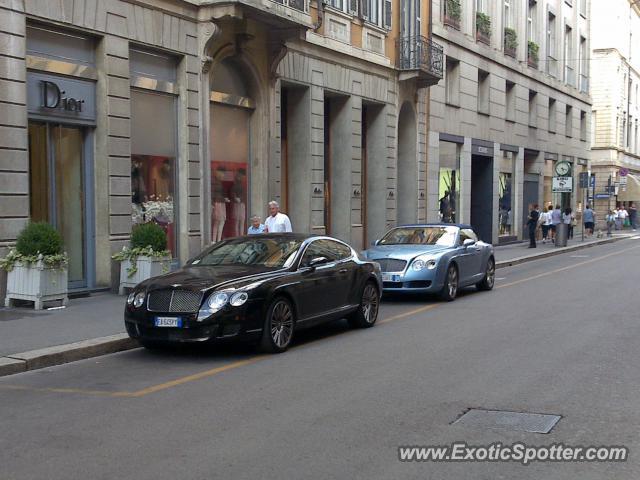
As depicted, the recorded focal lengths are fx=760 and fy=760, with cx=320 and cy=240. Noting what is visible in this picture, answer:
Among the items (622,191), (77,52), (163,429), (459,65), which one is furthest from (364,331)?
(622,191)

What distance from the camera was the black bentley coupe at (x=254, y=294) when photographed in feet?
28.3

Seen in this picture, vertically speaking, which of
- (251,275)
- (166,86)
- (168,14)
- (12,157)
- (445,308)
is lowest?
(445,308)

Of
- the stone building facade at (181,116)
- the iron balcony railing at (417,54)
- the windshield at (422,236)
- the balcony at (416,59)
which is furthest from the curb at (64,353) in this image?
the iron balcony railing at (417,54)

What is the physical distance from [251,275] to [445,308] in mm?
5311

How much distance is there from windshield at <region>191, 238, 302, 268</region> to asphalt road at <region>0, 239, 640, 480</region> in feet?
3.81

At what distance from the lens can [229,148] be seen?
18250mm

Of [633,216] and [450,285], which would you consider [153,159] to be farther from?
[633,216]

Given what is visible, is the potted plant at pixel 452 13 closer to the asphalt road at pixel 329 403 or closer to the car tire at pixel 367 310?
the car tire at pixel 367 310

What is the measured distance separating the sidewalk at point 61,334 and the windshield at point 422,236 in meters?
5.57

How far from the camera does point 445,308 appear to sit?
13.4 metres

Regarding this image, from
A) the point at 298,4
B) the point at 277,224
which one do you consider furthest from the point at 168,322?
the point at 298,4

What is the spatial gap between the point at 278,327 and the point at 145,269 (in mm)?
5315

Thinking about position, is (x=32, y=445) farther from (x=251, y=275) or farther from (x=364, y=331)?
(x=364, y=331)

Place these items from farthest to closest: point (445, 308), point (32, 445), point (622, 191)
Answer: point (622, 191), point (445, 308), point (32, 445)
